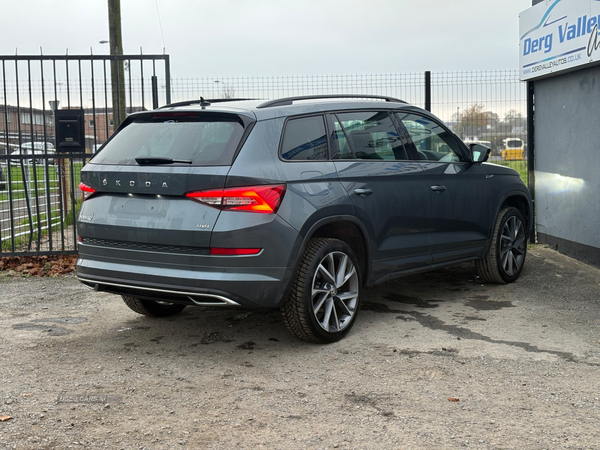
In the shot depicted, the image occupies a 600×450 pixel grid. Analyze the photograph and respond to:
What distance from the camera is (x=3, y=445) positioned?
351 centimetres

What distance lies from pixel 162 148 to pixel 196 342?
153 centimetres

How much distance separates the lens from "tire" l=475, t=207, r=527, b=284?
7129 mm

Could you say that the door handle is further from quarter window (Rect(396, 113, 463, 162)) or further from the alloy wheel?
quarter window (Rect(396, 113, 463, 162))

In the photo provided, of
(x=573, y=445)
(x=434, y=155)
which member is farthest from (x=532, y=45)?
(x=573, y=445)

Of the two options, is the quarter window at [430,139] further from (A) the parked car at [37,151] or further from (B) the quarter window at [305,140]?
(A) the parked car at [37,151]

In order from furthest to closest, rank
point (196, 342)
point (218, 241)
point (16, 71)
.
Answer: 1. point (16, 71)
2. point (196, 342)
3. point (218, 241)

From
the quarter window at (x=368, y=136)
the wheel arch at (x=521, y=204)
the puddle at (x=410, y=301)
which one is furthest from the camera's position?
the wheel arch at (x=521, y=204)

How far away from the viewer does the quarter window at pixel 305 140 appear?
5.02 metres

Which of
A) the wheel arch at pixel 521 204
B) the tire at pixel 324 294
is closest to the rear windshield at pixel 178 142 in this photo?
the tire at pixel 324 294

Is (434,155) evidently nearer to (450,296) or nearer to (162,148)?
(450,296)

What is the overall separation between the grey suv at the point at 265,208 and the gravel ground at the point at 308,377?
0.45 meters

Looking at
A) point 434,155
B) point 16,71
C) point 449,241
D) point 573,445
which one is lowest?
point 573,445

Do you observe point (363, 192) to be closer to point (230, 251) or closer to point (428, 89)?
point (230, 251)

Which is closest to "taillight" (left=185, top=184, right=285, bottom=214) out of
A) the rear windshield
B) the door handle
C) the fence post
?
the rear windshield
